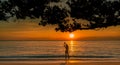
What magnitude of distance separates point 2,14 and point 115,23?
315cm

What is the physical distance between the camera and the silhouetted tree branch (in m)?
9.05

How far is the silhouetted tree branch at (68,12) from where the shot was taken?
9.05m

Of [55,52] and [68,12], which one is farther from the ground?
[68,12]

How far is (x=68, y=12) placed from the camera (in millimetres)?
9156

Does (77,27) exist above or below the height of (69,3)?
below

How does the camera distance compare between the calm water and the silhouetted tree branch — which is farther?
the calm water

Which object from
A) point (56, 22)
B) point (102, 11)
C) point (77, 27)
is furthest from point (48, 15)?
point (102, 11)

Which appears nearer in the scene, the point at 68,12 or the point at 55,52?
the point at 68,12

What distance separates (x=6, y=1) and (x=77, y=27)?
2.09 m

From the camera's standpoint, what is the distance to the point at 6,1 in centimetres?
894

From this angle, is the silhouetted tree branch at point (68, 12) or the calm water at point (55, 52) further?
the calm water at point (55, 52)

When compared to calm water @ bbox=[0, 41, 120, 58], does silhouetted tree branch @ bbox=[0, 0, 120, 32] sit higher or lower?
higher

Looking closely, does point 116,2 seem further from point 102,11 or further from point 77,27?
point 77,27

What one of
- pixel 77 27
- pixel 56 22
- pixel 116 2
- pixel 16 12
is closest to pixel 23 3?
pixel 16 12
